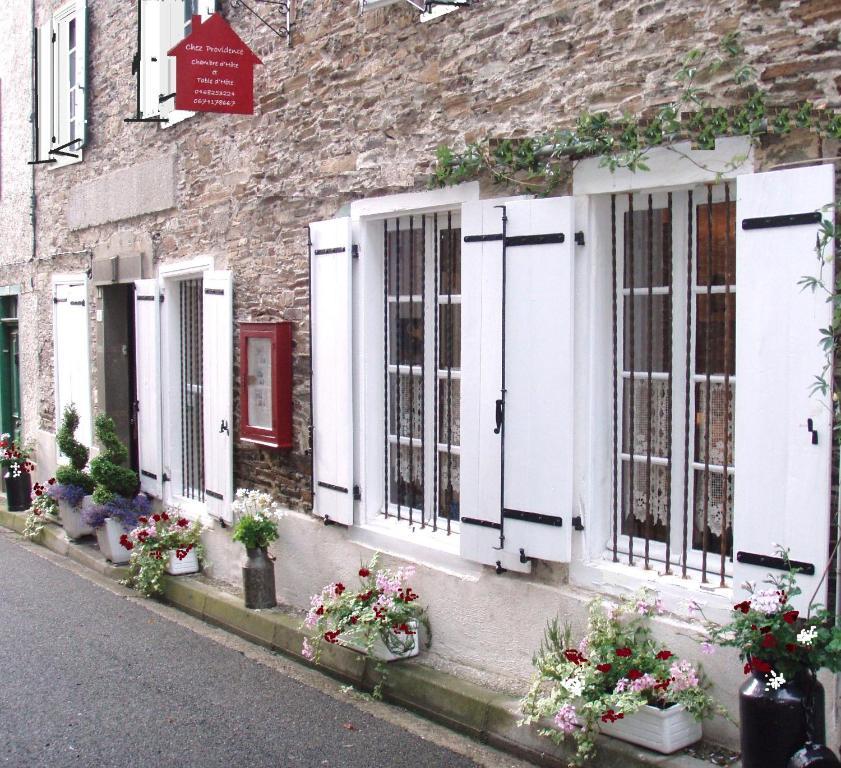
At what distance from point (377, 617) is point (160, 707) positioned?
1237mm

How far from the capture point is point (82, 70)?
10.2 m

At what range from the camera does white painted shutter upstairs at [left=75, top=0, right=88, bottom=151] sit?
10078mm

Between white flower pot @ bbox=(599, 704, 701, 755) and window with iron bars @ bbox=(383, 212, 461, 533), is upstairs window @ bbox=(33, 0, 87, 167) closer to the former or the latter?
window with iron bars @ bbox=(383, 212, 461, 533)

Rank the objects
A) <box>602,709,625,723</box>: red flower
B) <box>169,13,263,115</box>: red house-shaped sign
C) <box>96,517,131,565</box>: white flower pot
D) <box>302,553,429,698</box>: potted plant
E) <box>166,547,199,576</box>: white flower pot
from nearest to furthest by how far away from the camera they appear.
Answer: <box>602,709,625,723</box>: red flower, <box>302,553,429,698</box>: potted plant, <box>169,13,263,115</box>: red house-shaped sign, <box>166,547,199,576</box>: white flower pot, <box>96,517,131,565</box>: white flower pot

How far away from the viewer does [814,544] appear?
397 cm

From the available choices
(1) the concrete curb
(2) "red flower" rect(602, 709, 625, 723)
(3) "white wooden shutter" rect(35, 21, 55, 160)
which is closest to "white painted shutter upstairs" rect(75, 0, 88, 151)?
(3) "white wooden shutter" rect(35, 21, 55, 160)

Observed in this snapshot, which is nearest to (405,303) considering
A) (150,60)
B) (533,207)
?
(533,207)

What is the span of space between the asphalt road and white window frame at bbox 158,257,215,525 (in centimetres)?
135

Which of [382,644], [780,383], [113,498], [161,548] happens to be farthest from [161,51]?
[780,383]

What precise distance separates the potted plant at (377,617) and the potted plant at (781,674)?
7.32 ft

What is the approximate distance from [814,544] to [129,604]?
546cm

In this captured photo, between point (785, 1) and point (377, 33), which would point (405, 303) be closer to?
point (377, 33)

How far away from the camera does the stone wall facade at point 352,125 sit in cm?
456

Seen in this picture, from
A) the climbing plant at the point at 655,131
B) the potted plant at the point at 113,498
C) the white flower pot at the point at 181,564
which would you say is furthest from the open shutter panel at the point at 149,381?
the climbing plant at the point at 655,131
